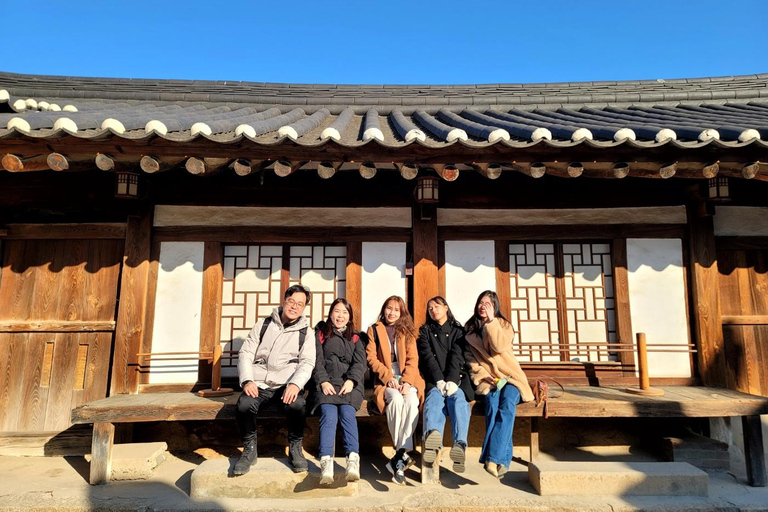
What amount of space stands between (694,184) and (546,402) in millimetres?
3198

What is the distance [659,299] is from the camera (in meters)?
5.47

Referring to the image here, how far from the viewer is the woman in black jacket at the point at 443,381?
3.91m

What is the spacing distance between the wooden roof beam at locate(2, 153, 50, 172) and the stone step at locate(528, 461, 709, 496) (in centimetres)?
515

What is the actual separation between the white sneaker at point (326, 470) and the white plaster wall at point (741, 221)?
5.19 m

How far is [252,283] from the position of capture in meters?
5.54

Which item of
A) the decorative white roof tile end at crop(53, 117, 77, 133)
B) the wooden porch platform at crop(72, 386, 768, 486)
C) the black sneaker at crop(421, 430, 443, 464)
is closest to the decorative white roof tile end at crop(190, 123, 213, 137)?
the decorative white roof tile end at crop(53, 117, 77, 133)

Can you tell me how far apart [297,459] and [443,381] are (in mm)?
1461

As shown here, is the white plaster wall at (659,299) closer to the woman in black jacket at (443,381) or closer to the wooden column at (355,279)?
the woman in black jacket at (443,381)

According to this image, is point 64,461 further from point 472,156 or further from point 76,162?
point 472,156

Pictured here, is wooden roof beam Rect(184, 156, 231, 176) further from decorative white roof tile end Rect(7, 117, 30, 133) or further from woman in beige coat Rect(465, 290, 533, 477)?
woman in beige coat Rect(465, 290, 533, 477)

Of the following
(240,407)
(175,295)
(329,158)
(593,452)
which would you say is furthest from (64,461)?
(593,452)

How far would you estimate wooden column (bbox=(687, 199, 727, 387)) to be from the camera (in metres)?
5.28

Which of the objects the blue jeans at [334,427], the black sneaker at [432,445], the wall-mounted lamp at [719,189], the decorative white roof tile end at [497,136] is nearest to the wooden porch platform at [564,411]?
the blue jeans at [334,427]

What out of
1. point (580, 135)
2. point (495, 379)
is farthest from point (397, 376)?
point (580, 135)
